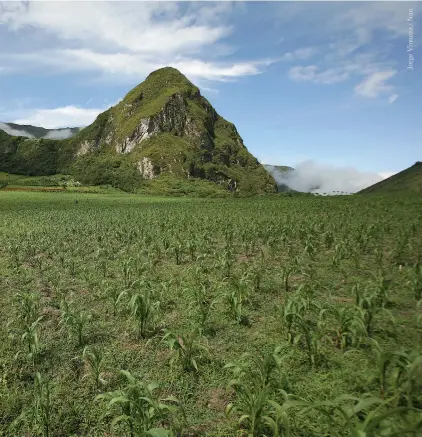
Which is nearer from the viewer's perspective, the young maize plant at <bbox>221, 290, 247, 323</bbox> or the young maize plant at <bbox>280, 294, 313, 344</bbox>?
the young maize plant at <bbox>280, 294, 313, 344</bbox>

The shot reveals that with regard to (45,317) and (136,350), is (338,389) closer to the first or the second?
(136,350)

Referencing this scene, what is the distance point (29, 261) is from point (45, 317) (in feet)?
21.2

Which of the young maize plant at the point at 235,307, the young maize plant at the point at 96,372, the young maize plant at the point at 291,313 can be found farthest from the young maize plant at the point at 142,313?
the young maize plant at the point at 291,313

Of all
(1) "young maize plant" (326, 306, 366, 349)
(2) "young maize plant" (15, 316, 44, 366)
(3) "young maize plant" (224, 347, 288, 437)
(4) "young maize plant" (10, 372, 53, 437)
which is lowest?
(4) "young maize plant" (10, 372, 53, 437)

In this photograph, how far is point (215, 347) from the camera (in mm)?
6621

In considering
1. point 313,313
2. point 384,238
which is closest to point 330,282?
point 313,313

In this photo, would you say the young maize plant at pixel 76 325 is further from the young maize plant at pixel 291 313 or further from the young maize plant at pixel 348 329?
the young maize plant at pixel 348 329

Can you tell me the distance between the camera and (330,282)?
987cm

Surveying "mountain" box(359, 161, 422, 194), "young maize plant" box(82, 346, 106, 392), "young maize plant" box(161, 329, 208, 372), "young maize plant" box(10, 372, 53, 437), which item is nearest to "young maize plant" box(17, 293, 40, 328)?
"young maize plant" box(82, 346, 106, 392)

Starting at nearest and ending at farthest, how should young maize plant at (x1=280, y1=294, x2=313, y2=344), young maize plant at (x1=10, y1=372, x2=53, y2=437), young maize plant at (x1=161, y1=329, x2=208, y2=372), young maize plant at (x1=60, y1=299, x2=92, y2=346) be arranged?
1. young maize plant at (x1=10, y1=372, x2=53, y2=437)
2. young maize plant at (x1=161, y1=329, x2=208, y2=372)
3. young maize plant at (x1=280, y1=294, x2=313, y2=344)
4. young maize plant at (x1=60, y1=299, x2=92, y2=346)

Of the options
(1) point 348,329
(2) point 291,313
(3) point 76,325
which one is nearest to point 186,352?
(2) point 291,313

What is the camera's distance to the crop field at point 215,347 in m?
4.46

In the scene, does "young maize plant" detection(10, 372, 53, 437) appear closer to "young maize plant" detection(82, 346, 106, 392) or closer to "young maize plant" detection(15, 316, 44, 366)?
"young maize plant" detection(82, 346, 106, 392)

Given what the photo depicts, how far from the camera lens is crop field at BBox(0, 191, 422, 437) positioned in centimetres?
446
